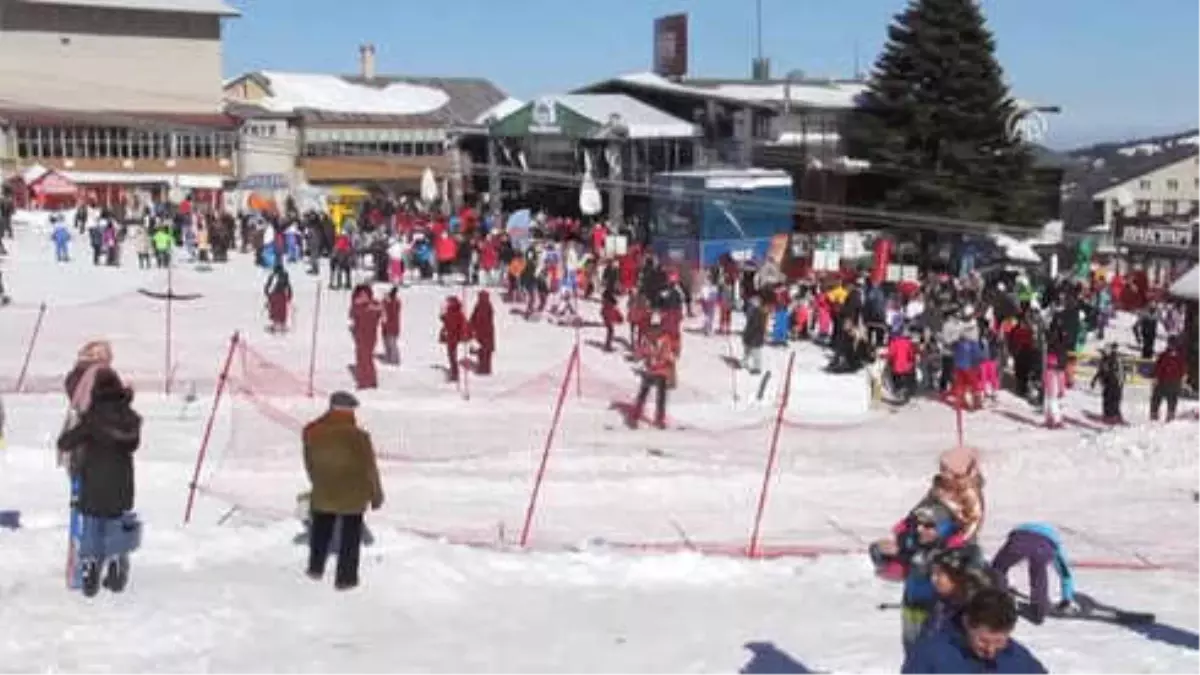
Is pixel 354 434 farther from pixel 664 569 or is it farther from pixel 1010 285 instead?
pixel 1010 285

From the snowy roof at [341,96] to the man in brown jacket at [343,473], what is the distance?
7030cm

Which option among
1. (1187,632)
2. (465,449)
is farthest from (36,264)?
(1187,632)

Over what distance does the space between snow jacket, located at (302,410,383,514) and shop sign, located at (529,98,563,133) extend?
4759 cm

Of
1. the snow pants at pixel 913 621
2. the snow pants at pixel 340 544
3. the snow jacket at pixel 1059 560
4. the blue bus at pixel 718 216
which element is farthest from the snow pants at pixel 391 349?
the snow pants at pixel 913 621

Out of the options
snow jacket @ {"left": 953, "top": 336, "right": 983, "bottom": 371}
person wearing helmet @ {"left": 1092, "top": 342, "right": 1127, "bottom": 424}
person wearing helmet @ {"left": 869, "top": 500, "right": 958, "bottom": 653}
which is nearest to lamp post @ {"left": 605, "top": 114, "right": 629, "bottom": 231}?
snow jacket @ {"left": 953, "top": 336, "right": 983, "bottom": 371}

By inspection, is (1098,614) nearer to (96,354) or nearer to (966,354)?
(96,354)

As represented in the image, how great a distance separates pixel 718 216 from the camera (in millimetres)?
36750

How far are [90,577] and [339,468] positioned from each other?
1.68m

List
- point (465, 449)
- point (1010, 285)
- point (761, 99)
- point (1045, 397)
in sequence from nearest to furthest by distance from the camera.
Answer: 1. point (465, 449)
2. point (1045, 397)
3. point (1010, 285)
4. point (761, 99)

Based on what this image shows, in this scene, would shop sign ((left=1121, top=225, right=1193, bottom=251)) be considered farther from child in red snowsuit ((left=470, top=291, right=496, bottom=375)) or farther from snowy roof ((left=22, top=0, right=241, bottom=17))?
snowy roof ((left=22, top=0, right=241, bottom=17))

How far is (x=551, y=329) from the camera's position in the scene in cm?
2738

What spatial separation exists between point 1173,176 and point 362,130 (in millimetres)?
65510

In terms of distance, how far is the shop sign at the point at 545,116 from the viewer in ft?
185

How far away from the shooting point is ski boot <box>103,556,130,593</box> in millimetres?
9414
